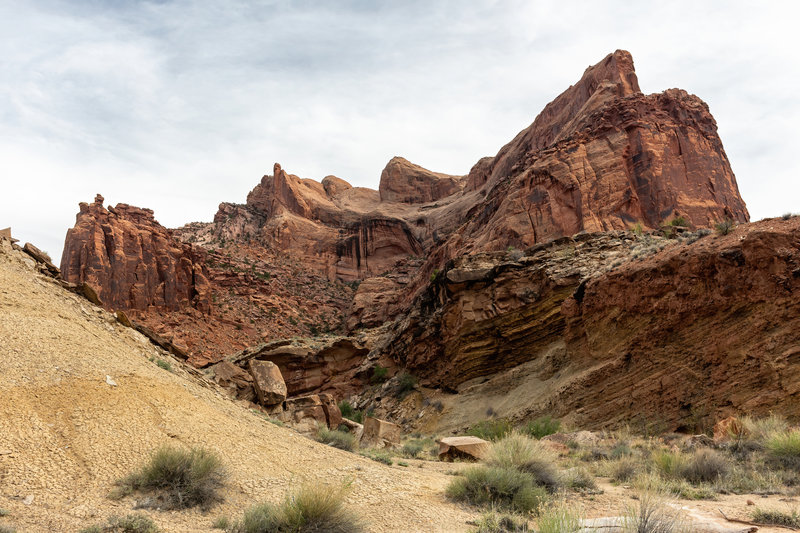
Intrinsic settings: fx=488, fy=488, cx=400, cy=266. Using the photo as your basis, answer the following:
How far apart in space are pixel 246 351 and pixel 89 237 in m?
23.5

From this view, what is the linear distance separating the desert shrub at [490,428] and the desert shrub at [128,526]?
16.3m

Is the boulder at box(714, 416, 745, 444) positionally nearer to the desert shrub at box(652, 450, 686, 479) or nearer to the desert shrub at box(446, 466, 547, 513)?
the desert shrub at box(652, 450, 686, 479)

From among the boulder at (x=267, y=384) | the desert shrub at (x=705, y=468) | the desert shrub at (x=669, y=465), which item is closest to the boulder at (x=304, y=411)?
the boulder at (x=267, y=384)

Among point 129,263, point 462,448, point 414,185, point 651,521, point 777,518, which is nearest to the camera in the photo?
point 651,521

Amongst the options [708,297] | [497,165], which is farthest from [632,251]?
[497,165]

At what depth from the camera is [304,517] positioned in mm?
5473

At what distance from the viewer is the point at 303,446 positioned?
977 centimetres

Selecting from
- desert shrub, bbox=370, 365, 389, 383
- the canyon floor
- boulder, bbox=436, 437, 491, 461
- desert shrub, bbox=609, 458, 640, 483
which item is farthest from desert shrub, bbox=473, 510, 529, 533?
desert shrub, bbox=370, 365, 389, 383

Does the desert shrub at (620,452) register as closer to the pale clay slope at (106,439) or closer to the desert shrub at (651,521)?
the pale clay slope at (106,439)

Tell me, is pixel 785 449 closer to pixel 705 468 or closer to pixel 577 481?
pixel 705 468

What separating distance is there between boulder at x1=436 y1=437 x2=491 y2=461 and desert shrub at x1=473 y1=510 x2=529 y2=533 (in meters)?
6.42

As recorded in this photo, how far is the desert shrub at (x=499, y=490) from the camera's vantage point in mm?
7094

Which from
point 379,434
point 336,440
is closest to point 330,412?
point 379,434

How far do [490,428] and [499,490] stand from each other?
14.8 meters
